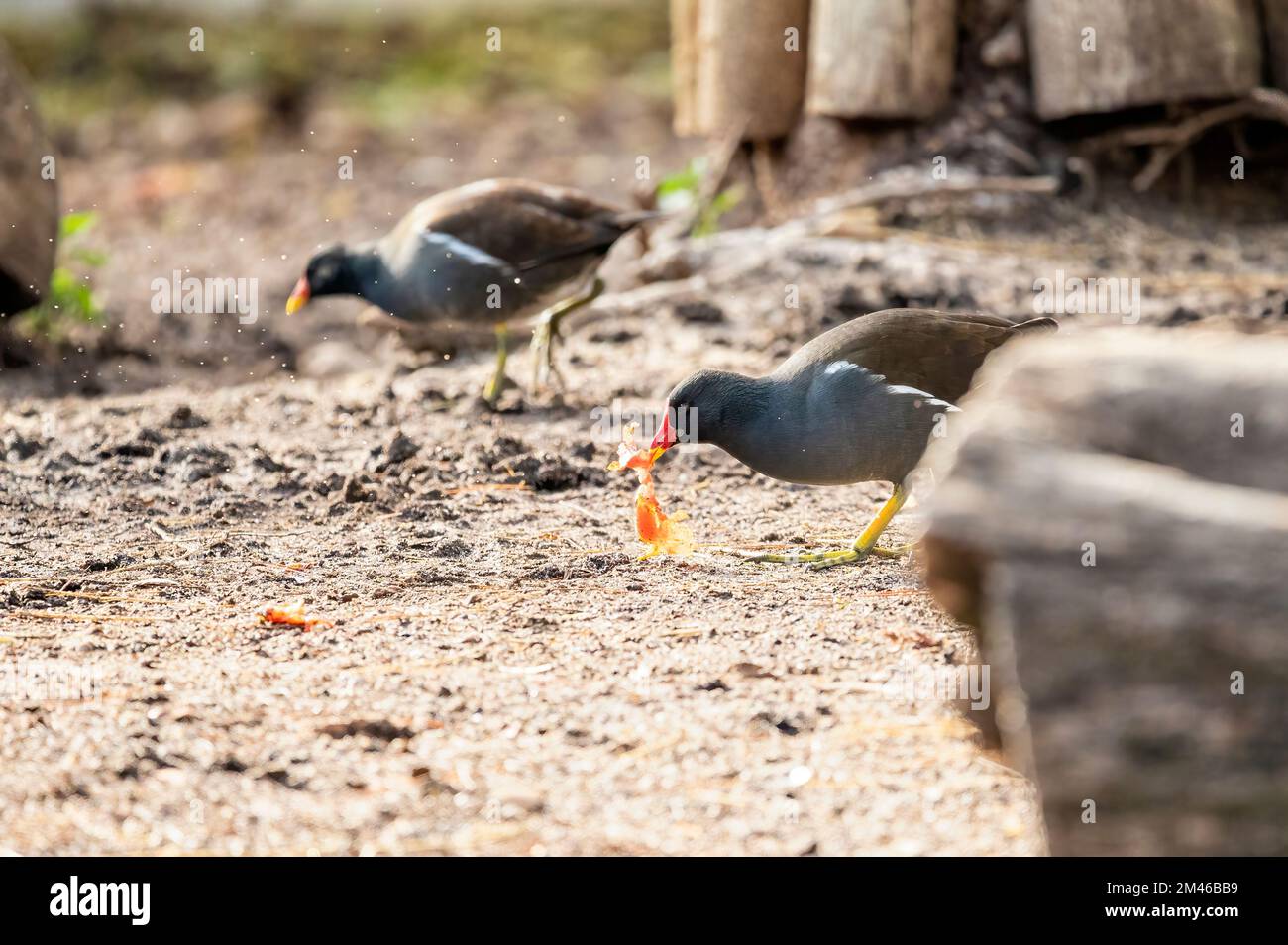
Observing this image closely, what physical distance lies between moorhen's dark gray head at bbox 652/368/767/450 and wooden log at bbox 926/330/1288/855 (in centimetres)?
195

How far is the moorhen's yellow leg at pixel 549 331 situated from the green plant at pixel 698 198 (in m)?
1.44

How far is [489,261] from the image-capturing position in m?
6.27

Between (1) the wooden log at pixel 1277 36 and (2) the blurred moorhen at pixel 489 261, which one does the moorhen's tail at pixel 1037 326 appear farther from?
(1) the wooden log at pixel 1277 36

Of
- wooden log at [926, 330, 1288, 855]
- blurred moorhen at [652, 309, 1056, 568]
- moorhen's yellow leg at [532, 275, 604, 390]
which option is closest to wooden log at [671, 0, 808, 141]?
moorhen's yellow leg at [532, 275, 604, 390]

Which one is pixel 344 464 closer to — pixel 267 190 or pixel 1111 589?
pixel 1111 589

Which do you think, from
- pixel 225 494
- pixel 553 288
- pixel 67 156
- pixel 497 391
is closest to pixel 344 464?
pixel 225 494

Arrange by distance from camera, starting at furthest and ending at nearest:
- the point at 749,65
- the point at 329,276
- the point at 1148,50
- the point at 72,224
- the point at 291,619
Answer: the point at 749,65 → the point at 72,224 → the point at 1148,50 → the point at 329,276 → the point at 291,619

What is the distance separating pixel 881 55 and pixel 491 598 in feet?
15.1

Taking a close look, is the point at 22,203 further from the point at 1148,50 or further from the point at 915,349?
the point at 1148,50

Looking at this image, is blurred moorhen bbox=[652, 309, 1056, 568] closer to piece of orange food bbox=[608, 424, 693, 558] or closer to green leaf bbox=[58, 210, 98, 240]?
piece of orange food bbox=[608, 424, 693, 558]

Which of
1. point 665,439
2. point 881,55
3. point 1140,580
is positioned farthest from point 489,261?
point 1140,580

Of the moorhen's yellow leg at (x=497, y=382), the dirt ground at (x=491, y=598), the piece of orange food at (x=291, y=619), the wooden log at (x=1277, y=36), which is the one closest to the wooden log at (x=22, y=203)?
the dirt ground at (x=491, y=598)

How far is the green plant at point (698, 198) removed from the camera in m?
7.96

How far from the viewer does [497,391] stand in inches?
248
